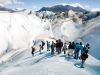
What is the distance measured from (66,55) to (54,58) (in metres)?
2.01

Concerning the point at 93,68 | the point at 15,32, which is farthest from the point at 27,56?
the point at 15,32

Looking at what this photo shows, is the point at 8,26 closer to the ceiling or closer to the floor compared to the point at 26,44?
closer to the ceiling

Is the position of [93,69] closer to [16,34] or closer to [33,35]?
[16,34]

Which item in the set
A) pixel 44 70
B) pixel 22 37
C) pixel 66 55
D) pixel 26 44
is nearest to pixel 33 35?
pixel 22 37

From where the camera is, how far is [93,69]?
29.8 m

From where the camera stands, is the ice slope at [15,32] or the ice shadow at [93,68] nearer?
the ice shadow at [93,68]

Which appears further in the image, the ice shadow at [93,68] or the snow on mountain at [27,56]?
the ice shadow at [93,68]

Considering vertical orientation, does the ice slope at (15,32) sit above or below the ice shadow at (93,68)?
above

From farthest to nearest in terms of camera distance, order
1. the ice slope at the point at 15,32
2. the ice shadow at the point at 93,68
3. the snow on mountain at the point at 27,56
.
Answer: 1. the ice slope at the point at 15,32
2. the ice shadow at the point at 93,68
3. the snow on mountain at the point at 27,56

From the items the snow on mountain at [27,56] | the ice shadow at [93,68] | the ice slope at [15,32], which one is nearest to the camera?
the snow on mountain at [27,56]

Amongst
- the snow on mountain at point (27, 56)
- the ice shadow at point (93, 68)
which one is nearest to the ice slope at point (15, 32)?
the snow on mountain at point (27, 56)

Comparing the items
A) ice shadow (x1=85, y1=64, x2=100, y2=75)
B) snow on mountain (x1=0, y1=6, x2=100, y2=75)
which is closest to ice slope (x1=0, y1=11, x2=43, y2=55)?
snow on mountain (x1=0, y1=6, x2=100, y2=75)

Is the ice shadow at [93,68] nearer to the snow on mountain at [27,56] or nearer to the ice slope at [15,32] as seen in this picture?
the snow on mountain at [27,56]

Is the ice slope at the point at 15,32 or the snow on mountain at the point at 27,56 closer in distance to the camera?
the snow on mountain at the point at 27,56
